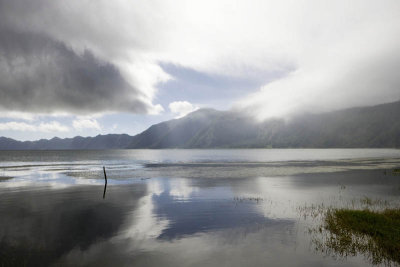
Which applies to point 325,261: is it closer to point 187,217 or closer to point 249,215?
point 249,215

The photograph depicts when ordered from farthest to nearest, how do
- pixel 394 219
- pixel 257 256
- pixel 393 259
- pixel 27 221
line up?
1. pixel 27 221
2. pixel 394 219
3. pixel 257 256
4. pixel 393 259

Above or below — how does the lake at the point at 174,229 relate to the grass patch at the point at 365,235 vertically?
below

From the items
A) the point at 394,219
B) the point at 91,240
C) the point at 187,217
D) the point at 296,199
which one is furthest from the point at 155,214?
the point at 394,219

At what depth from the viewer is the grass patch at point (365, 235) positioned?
51.4 ft

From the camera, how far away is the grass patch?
15664mm

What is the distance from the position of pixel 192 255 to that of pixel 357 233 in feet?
42.5

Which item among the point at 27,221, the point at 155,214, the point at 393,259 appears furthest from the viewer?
the point at 155,214

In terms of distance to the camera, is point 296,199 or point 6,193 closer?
point 296,199

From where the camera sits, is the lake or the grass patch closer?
the grass patch

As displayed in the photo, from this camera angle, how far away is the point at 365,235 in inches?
734

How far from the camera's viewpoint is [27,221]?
81.0ft

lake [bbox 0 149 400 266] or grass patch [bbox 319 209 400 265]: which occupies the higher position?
grass patch [bbox 319 209 400 265]

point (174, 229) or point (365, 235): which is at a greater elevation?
point (365, 235)

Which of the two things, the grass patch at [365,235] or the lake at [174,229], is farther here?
the lake at [174,229]
